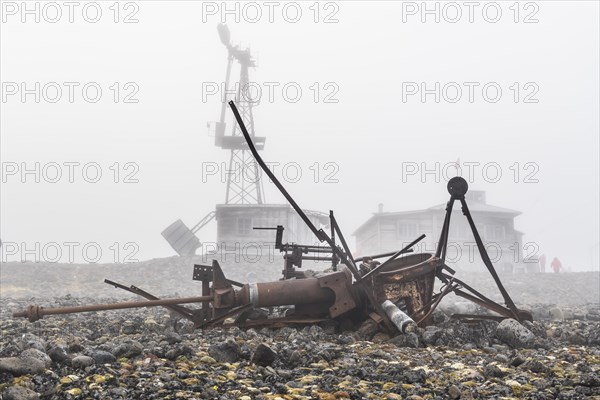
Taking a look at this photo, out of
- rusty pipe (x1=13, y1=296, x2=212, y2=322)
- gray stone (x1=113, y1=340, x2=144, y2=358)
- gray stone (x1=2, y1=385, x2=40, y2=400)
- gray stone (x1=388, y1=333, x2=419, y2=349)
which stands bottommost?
gray stone (x1=388, y1=333, x2=419, y2=349)

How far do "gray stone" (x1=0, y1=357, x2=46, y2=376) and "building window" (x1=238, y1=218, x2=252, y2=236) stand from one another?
31.4m

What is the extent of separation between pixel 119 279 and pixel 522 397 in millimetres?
26664

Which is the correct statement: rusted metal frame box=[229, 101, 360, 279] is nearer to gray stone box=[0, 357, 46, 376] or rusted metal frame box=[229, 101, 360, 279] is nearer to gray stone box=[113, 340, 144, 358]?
gray stone box=[113, 340, 144, 358]

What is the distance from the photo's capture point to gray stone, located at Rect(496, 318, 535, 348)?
585 centimetres

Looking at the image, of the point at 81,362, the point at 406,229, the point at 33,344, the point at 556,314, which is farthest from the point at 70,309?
the point at 406,229

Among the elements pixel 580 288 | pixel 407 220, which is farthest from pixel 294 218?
pixel 580 288

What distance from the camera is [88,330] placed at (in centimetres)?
683

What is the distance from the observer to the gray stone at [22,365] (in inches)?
144

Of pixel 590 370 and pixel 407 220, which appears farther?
pixel 407 220

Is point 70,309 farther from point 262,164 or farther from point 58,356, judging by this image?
point 262,164

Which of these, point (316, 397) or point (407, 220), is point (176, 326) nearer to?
point (316, 397)

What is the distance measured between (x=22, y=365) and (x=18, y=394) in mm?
641

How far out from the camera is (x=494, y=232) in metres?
40.6

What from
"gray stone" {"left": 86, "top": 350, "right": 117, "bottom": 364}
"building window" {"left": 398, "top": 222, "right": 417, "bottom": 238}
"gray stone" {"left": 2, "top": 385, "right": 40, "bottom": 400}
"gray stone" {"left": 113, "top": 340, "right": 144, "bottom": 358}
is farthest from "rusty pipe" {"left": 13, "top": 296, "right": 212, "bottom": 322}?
"building window" {"left": 398, "top": 222, "right": 417, "bottom": 238}
